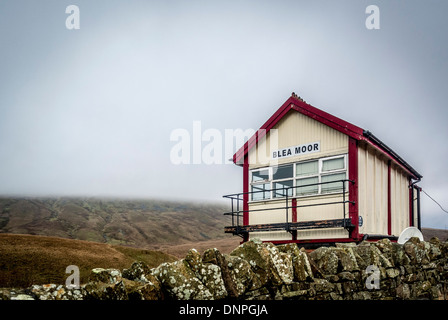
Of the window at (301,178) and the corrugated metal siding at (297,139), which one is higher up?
the corrugated metal siding at (297,139)

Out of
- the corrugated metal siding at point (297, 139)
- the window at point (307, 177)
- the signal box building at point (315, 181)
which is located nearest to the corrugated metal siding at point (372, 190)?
the signal box building at point (315, 181)

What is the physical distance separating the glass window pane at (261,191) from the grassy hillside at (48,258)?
515 centimetres

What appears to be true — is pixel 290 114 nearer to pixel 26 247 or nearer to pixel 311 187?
pixel 311 187

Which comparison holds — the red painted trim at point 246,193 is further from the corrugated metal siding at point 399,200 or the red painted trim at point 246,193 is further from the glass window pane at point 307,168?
the corrugated metal siding at point 399,200

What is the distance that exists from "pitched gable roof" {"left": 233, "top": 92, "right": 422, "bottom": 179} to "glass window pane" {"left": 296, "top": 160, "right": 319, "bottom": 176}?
63.5 inches

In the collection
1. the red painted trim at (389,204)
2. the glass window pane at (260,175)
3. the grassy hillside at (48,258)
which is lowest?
the grassy hillside at (48,258)

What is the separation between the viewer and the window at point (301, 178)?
49.8 feet

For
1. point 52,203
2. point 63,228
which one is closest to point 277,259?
point 63,228

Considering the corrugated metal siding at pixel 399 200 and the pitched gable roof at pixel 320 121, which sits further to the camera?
the corrugated metal siding at pixel 399 200

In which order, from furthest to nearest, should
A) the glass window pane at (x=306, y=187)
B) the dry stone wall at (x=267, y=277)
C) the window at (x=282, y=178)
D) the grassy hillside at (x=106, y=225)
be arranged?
the grassy hillside at (x=106, y=225) < the window at (x=282, y=178) < the glass window pane at (x=306, y=187) < the dry stone wall at (x=267, y=277)

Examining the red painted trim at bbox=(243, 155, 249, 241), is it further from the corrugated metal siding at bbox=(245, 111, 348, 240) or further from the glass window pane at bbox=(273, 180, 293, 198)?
the glass window pane at bbox=(273, 180, 293, 198)

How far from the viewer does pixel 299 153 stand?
16.3m

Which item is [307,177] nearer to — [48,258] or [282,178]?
[282,178]
